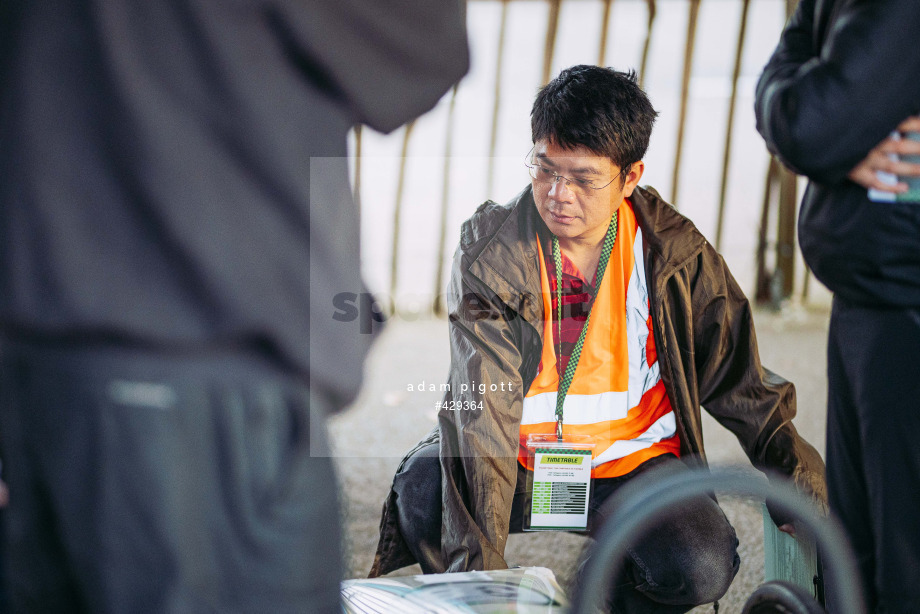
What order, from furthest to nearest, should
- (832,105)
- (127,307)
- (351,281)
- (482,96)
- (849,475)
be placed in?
(482,96) < (849,475) < (832,105) < (351,281) < (127,307)

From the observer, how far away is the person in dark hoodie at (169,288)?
0.71 metres

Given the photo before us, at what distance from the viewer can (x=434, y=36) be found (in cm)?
81

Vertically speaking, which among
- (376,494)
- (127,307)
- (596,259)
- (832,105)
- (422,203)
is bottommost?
(376,494)

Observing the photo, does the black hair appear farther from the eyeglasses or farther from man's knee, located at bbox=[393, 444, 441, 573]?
man's knee, located at bbox=[393, 444, 441, 573]

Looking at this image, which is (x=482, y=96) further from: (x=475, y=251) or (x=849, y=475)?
(x=849, y=475)

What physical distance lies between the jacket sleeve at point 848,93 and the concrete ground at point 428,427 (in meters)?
0.45

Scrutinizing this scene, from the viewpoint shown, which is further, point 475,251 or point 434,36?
point 475,251

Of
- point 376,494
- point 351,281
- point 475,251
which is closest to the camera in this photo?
point 351,281

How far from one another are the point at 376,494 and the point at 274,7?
7.46 feet

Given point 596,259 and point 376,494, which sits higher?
point 596,259

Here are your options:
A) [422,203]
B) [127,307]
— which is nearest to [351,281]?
[127,307]

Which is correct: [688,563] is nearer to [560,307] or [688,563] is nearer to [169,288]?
[560,307]

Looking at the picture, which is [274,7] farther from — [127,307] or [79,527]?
[79,527]

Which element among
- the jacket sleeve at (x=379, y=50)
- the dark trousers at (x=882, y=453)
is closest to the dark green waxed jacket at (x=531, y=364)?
the dark trousers at (x=882, y=453)
